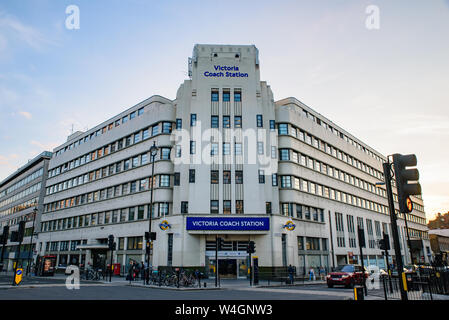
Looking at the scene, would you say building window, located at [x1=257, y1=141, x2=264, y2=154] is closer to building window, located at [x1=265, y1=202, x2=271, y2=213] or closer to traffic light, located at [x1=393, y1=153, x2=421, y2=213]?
building window, located at [x1=265, y1=202, x2=271, y2=213]

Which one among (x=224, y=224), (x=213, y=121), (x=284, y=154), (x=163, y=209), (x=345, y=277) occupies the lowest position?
(x=345, y=277)

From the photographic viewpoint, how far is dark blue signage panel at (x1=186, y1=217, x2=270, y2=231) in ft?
115

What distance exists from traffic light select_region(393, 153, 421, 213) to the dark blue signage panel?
29132 millimetres

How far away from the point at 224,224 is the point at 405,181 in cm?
2938

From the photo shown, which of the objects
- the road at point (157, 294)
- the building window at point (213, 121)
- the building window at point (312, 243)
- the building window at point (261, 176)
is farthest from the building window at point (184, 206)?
the building window at point (312, 243)

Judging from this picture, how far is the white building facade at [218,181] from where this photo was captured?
36.0 meters

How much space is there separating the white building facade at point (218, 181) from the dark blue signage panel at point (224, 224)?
10cm

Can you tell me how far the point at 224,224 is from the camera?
35.0 m

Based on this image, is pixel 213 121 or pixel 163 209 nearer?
pixel 163 209

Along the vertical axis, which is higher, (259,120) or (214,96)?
(214,96)

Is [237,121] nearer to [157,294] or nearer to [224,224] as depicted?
[224,224]

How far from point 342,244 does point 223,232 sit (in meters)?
23.4

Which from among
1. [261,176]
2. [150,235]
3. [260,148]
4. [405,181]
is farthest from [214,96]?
[405,181]
